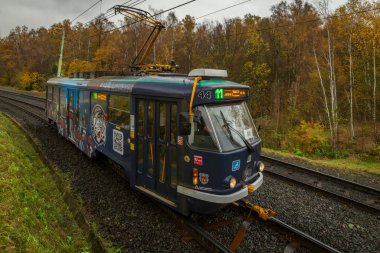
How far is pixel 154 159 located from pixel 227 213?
2.06 meters

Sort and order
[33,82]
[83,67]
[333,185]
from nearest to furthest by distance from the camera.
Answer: [333,185] → [83,67] → [33,82]

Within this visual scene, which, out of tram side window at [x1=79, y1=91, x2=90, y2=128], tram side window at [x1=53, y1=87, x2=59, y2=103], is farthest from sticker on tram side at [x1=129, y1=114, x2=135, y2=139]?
tram side window at [x1=53, y1=87, x2=59, y2=103]

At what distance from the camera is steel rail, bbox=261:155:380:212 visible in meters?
7.82

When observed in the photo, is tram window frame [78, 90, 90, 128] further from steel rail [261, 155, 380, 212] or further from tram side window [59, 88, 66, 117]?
steel rail [261, 155, 380, 212]

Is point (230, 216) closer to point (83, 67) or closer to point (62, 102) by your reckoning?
point (62, 102)

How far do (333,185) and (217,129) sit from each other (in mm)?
5584

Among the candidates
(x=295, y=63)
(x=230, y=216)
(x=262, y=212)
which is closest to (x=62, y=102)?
(x=230, y=216)

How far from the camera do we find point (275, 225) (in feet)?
19.2

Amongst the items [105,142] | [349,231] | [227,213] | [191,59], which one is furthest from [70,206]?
[191,59]

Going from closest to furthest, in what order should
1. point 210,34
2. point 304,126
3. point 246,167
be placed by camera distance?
1. point 246,167
2. point 304,126
3. point 210,34

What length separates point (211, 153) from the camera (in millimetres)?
5156

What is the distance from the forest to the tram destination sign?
9310 millimetres

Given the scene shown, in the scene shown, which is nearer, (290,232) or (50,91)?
(290,232)

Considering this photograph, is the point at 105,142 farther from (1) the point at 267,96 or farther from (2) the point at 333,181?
(1) the point at 267,96
